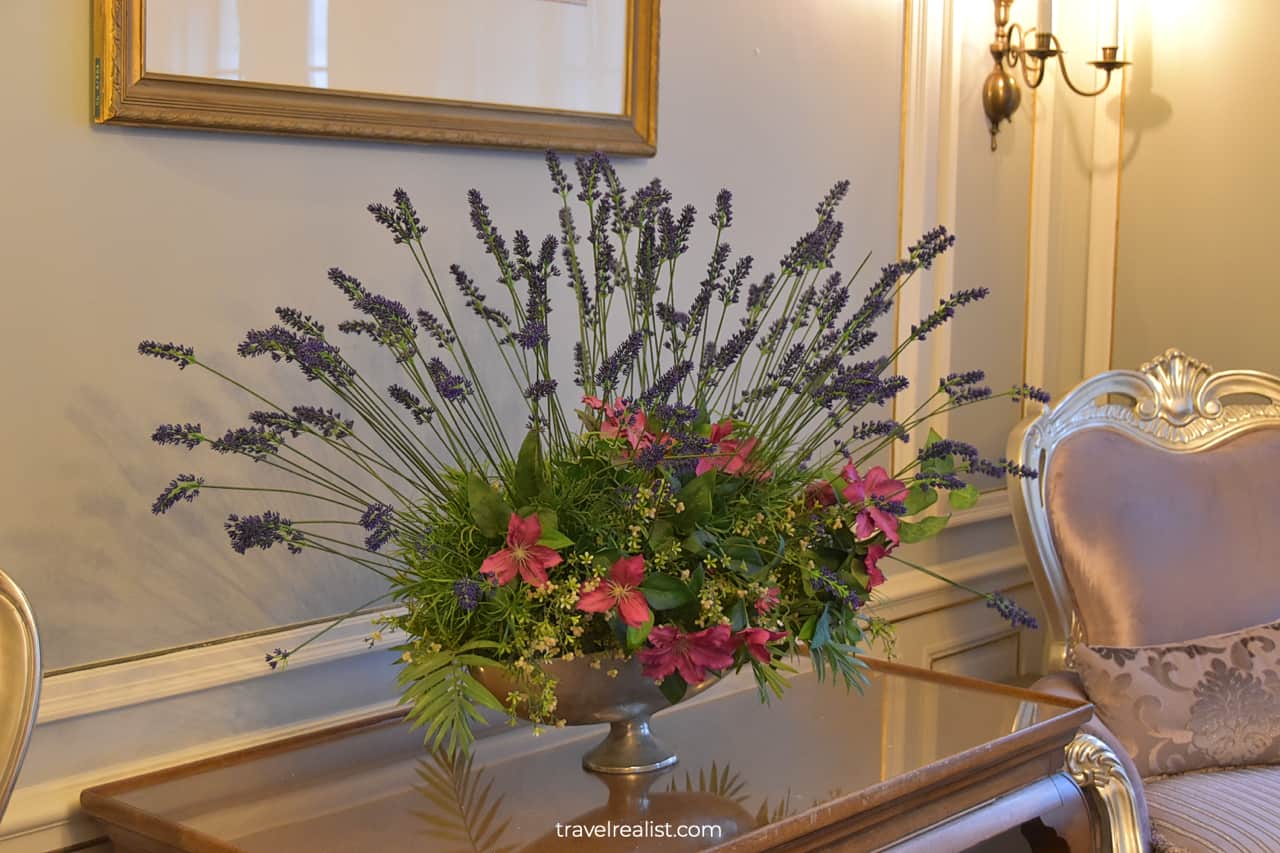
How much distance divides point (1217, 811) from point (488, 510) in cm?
128

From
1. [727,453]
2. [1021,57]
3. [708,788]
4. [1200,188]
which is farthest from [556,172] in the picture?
[1200,188]

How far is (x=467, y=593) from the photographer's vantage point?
126 cm

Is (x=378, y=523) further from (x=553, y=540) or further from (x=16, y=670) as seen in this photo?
(x=16, y=670)

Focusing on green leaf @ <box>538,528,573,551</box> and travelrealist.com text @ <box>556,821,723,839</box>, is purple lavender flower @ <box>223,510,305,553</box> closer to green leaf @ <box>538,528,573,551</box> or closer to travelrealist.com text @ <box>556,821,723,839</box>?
green leaf @ <box>538,528,573,551</box>

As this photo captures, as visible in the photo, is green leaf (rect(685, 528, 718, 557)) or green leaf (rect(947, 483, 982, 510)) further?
green leaf (rect(947, 483, 982, 510))

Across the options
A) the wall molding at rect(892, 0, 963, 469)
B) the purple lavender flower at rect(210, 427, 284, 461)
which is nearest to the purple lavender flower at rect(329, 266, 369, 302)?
the purple lavender flower at rect(210, 427, 284, 461)

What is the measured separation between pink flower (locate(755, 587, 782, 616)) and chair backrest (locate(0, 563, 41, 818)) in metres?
0.68

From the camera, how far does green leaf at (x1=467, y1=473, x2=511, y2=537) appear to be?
4.35 feet

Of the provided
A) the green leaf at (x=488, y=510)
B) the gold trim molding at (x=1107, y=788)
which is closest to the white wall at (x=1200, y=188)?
the gold trim molding at (x=1107, y=788)

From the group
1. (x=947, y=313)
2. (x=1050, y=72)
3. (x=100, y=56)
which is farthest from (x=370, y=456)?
(x=1050, y=72)

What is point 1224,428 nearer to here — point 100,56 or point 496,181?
point 496,181

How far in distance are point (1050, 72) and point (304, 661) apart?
210 centimetres

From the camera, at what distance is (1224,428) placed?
2.51 meters

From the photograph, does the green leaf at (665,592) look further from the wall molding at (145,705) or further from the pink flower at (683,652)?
the wall molding at (145,705)
